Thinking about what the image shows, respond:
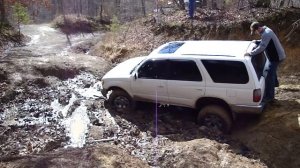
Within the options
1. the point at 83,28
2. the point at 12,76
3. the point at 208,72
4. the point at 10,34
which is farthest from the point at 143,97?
the point at 83,28

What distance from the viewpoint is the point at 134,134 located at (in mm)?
8234

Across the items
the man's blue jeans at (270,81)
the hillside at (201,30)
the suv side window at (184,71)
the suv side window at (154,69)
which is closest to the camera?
the suv side window at (184,71)

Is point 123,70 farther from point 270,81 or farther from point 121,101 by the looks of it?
point 270,81

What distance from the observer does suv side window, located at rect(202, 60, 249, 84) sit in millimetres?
7316

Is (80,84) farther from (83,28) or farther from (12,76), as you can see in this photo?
(83,28)

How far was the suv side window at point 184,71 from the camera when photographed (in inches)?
313

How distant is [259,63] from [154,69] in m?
2.48

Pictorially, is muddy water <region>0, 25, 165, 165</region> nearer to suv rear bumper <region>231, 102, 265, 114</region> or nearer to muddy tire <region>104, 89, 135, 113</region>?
muddy tire <region>104, 89, 135, 113</region>

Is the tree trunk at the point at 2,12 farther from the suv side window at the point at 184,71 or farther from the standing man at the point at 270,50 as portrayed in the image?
the standing man at the point at 270,50

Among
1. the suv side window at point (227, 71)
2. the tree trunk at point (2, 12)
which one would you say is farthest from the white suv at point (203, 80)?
the tree trunk at point (2, 12)

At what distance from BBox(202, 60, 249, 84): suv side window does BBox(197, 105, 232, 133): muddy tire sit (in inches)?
27.2

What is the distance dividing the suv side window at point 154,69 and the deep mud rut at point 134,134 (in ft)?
3.64

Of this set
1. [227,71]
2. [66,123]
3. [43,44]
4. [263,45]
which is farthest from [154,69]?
[43,44]

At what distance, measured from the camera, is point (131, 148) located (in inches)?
A: 299
